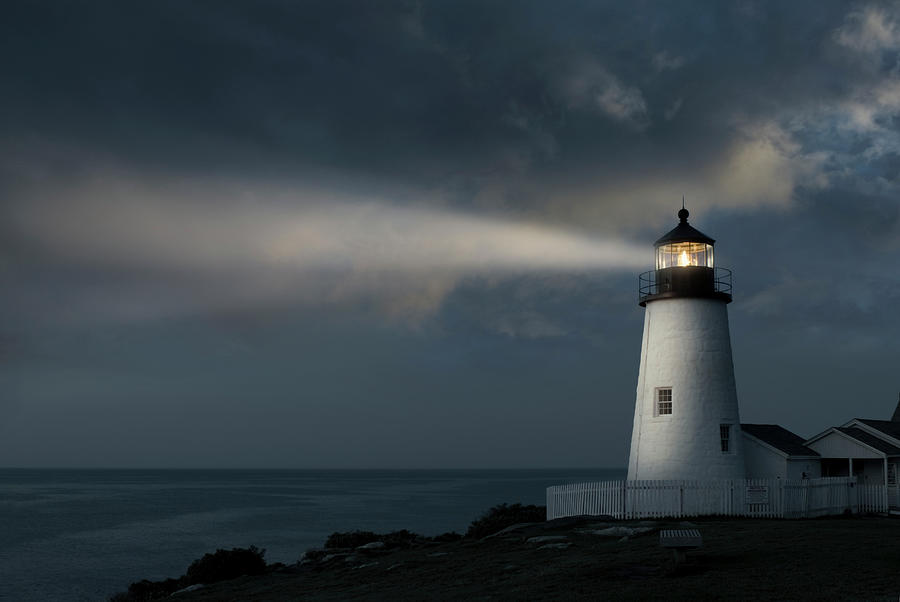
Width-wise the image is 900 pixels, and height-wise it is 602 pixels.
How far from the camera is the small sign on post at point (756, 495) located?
28.5m

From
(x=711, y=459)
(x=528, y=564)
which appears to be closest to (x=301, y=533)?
(x=711, y=459)

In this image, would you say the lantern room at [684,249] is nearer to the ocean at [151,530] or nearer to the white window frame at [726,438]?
the white window frame at [726,438]

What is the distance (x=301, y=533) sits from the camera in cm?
7162

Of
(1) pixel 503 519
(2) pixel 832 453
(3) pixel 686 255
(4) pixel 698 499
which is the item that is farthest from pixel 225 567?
(2) pixel 832 453

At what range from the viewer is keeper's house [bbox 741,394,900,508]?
32562mm

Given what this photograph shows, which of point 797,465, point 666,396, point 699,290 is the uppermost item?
point 699,290

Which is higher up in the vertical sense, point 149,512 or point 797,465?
point 797,465

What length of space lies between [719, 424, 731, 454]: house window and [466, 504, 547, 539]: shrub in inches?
309

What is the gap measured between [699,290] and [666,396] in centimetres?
394

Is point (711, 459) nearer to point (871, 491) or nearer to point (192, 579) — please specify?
point (871, 491)

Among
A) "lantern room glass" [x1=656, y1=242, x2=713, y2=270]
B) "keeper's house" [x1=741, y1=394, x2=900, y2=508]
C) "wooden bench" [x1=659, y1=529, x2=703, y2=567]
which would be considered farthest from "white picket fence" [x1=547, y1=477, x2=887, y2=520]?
"wooden bench" [x1=659, y1=529, x2=703, y2=567]

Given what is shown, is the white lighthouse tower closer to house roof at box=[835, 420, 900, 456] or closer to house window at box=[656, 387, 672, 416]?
house window at box=[656, 387, 672, 416]

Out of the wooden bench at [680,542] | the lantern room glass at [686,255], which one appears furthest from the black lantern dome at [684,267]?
the wooden bench at [680,542]

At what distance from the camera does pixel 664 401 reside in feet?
102
